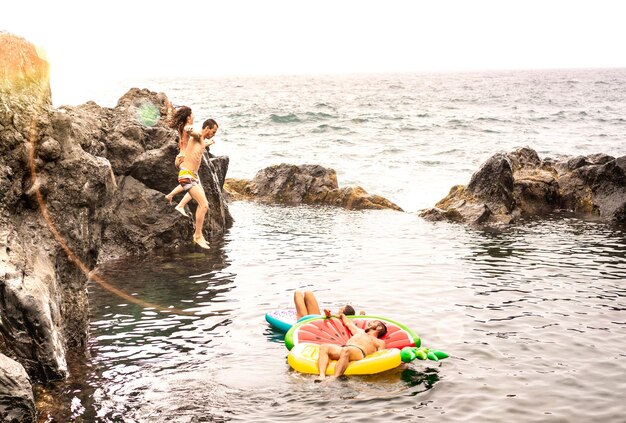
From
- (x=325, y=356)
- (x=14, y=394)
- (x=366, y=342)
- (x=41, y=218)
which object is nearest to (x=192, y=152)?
(x=41, y=218)

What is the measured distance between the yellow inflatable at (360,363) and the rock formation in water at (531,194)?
13923 millimetres

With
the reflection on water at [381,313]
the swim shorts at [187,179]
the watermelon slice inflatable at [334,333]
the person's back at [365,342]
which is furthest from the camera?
the swim shorts at [187,179]

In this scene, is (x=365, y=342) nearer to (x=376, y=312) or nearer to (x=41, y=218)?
(x=376, y=312)

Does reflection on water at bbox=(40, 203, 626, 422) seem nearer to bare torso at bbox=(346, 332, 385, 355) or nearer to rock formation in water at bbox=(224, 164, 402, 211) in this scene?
bare torso at bbox=(346, 332, 385, 355)

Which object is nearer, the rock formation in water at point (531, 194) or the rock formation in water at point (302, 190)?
the rock formation in water at point (531, 194)

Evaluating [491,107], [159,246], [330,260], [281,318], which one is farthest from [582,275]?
[491,107]

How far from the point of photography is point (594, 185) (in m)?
26.1

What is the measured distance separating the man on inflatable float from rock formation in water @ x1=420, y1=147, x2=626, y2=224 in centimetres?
1311

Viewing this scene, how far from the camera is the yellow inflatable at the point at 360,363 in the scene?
10547 millimetres

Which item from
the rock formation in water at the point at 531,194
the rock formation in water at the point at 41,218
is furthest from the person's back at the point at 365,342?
the rock formation in water at the point at 531,194

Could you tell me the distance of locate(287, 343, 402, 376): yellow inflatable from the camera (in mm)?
10547

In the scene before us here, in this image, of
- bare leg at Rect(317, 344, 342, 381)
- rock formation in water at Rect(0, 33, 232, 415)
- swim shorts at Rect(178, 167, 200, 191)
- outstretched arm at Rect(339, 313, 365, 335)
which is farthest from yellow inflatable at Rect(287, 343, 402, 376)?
swim shorts at Rect(178, 167, 200, 191)

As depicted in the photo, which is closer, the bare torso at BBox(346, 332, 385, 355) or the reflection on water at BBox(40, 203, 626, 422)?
the reflection on water at BBox(40, 203, 626, 422)

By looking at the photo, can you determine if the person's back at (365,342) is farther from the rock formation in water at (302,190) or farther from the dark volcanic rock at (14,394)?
the rock formation in water at (302,190)
